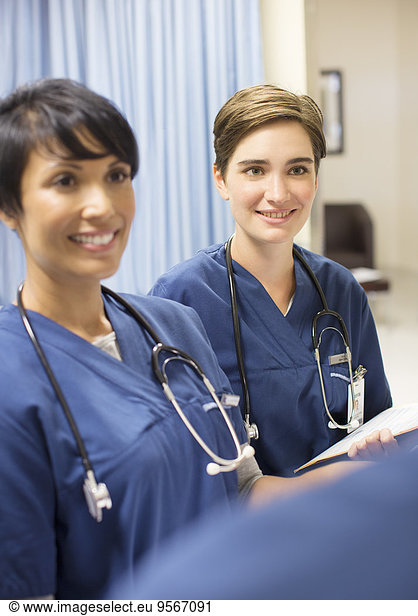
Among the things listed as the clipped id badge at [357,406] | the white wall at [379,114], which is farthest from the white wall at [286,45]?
the white wall at [379,114]

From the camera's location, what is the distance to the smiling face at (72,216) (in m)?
0.94

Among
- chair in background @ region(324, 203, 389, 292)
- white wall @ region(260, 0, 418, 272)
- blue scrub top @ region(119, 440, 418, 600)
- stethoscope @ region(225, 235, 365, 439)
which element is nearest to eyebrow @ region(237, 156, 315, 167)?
stethoscope @ region(225, 235, 365, 439)

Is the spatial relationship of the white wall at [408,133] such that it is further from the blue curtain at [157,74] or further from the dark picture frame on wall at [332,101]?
the blue curtain at [157,74]

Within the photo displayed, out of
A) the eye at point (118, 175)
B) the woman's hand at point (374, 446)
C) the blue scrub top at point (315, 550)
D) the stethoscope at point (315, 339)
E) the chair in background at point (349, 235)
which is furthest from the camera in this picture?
the chair in background at point (349, 235)

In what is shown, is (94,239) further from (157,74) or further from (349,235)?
(349,235)

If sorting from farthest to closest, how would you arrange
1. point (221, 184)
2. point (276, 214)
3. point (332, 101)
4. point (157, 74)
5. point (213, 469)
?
point (332, 101), point (157, 74), point (221, 184), point (276, 214), point (213, 469)

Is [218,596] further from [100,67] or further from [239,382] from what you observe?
[100,67]

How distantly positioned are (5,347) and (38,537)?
0.27 m

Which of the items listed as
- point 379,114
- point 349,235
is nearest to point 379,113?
point 379,114

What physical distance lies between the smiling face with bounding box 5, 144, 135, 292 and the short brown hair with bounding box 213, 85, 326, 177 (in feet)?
1.68

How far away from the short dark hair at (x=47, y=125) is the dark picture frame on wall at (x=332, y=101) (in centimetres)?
618

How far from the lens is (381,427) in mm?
1385

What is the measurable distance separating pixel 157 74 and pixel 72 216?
2366 millimetres
